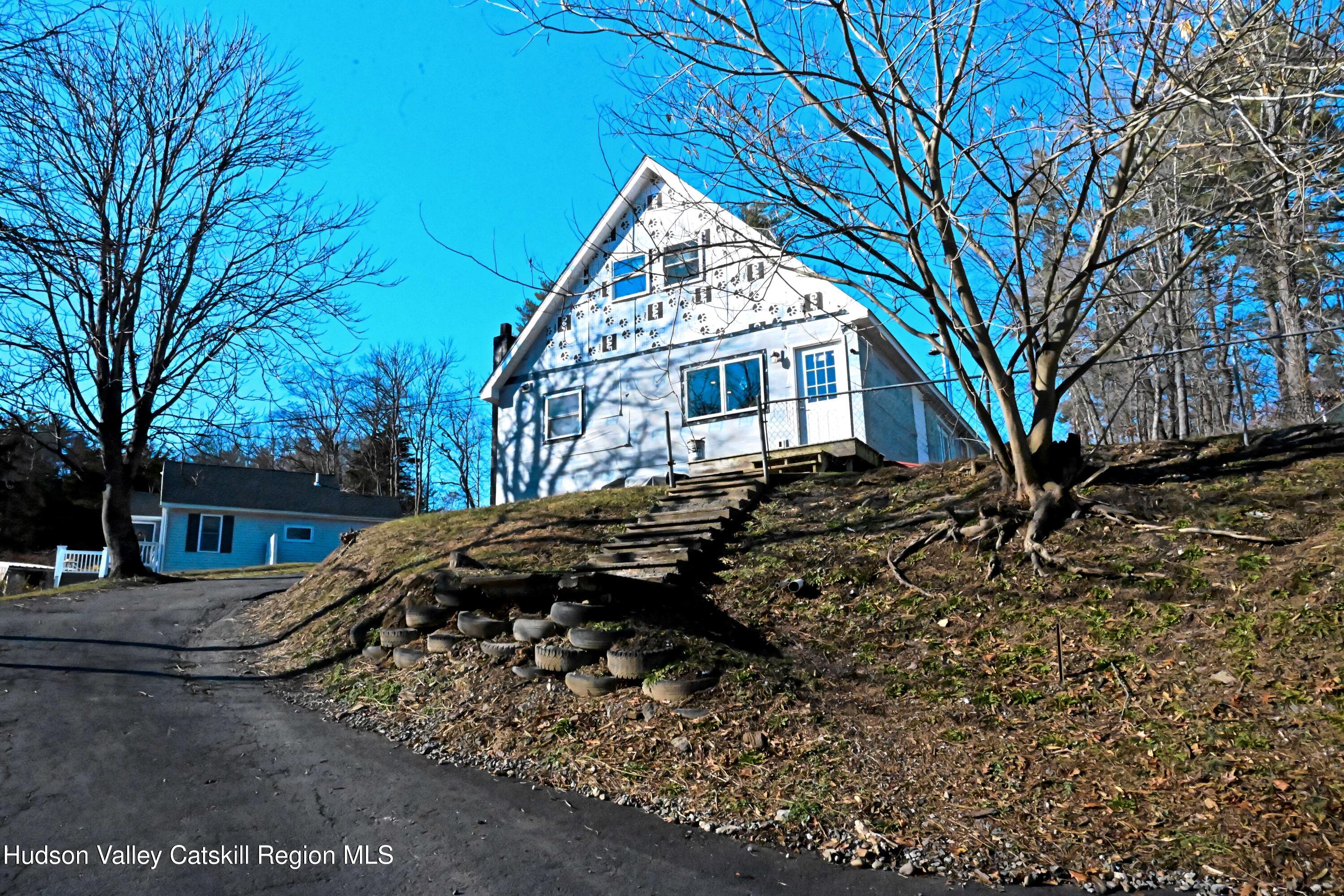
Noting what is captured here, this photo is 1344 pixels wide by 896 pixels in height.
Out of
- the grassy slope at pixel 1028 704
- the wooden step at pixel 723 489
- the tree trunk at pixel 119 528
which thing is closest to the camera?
the grassy slope at pixel 1028 704

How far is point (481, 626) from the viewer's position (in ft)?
22.7

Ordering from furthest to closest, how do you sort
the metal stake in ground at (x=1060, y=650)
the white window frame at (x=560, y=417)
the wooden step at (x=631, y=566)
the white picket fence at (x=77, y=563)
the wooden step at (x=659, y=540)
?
the white picket fence at (x=77, y=563) → the white window frame at (x=560, y=417) → the wooden step at (x=659, y=540) → the wooden step at (x=631, y=566) → the metal stake in ground at (x=1060, y=650)

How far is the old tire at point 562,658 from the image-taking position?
609 centimetres

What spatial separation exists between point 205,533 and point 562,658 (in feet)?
93.5

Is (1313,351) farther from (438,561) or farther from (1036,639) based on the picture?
(438,561)

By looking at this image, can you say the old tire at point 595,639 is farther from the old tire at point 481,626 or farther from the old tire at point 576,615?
the old tire at point 481,626

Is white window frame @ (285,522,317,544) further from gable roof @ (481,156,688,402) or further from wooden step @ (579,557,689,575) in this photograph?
wooden step @ (579,557,689,575)

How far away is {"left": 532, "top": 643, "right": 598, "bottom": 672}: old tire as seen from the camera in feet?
20.0

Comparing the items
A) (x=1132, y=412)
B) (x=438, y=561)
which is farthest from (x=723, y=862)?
(x=1132, y=412)

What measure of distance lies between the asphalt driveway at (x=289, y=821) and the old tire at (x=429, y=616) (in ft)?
4.08

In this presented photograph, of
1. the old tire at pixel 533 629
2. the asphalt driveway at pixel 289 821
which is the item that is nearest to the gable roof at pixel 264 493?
the asphalt driveway at pixel 289 821

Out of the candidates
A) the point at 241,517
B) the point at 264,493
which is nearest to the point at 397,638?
the point at 241,517

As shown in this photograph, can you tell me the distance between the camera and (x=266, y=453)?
158ft

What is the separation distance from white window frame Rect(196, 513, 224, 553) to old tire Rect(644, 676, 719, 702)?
2916 cm
